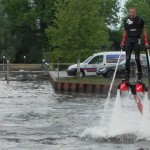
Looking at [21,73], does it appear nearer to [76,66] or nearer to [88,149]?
[76,66]

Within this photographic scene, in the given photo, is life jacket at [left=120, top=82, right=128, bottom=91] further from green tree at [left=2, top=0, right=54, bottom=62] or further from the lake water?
green tree at [left=2, top=0, right=54, bottom=62]

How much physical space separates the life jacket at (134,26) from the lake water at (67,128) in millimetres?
2127

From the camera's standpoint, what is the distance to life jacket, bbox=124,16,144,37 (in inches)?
552

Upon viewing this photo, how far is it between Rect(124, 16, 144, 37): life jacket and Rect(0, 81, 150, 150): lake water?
6.98 feet

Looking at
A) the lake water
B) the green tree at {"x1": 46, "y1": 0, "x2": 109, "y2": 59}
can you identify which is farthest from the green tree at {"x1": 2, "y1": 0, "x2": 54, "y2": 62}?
the lake water

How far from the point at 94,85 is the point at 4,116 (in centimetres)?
1228

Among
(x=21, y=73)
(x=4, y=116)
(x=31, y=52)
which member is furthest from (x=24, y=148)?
(x=31, y=52)

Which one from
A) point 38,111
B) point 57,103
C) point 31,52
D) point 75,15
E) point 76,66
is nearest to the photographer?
point 38,111

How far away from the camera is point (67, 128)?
614 inches

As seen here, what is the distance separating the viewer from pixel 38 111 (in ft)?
66.9

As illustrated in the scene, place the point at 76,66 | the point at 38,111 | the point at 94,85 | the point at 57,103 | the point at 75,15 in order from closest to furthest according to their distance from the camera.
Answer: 1. the point at 38,111
2. the point at 57,103
3. the point at 94,85
4. the point at 75,15
5. the point at 76,66

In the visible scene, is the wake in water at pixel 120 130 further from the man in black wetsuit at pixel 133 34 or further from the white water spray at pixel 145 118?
the man in black wetsuit at pixel 133 34

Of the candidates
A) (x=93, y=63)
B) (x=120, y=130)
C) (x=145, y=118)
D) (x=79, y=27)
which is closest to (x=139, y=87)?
(x=145, y=118)

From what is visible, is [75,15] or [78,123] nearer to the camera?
[78,123]
